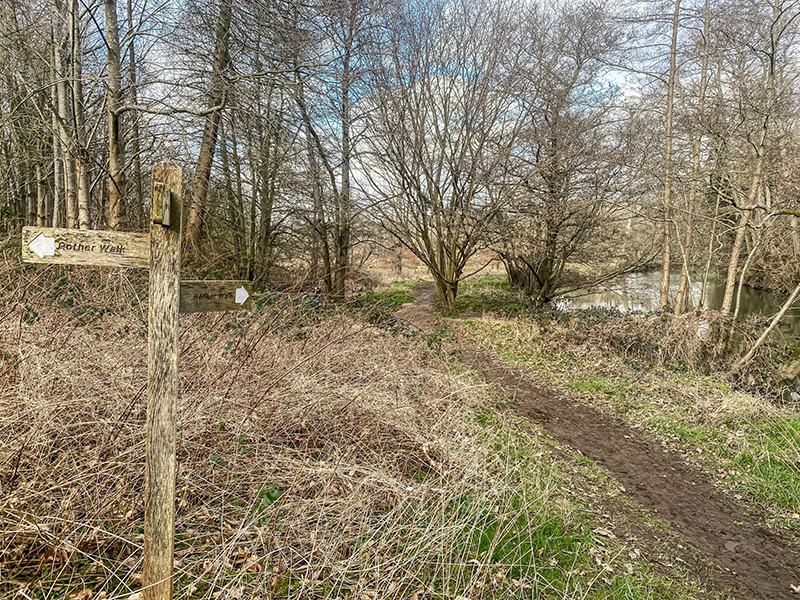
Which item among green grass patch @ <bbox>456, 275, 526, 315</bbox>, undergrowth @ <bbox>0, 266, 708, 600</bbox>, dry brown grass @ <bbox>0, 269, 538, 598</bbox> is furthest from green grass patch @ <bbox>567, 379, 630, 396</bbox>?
green grass patch @ <bbox>456, 275, 526, 315</bbox>

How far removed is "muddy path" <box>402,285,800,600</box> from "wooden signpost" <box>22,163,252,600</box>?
3991 millimetres

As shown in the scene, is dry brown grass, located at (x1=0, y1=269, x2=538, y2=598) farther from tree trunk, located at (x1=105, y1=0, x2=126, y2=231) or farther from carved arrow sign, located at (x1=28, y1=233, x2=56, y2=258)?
tree trunk, located at (x1=105, y1=0, x2=126, y2=231)

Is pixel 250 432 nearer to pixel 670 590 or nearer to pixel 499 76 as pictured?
pixel 670 590

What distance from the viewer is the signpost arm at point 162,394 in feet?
6.72

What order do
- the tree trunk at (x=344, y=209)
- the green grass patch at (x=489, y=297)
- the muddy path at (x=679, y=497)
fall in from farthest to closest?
the green grass patch at (x=489, y=297) → the tree trunk at (x=344, y=209) → the muddy path at (x=679, y=497)

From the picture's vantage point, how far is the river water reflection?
14633 millimetres

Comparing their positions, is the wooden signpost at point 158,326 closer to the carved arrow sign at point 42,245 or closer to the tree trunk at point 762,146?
the carved arrow sign at point 42,245

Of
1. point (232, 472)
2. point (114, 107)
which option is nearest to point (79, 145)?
point (114, 107)

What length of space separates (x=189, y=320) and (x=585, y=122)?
422 inches

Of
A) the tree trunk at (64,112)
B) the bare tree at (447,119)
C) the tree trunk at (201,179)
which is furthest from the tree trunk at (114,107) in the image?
the bare tree at (447,119)

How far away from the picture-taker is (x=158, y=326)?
2068 mm

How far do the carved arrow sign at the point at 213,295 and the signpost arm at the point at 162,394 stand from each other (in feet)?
0.44

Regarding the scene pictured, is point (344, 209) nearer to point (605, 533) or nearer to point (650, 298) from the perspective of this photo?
point (605, 533)

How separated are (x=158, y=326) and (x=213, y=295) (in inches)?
13.5
